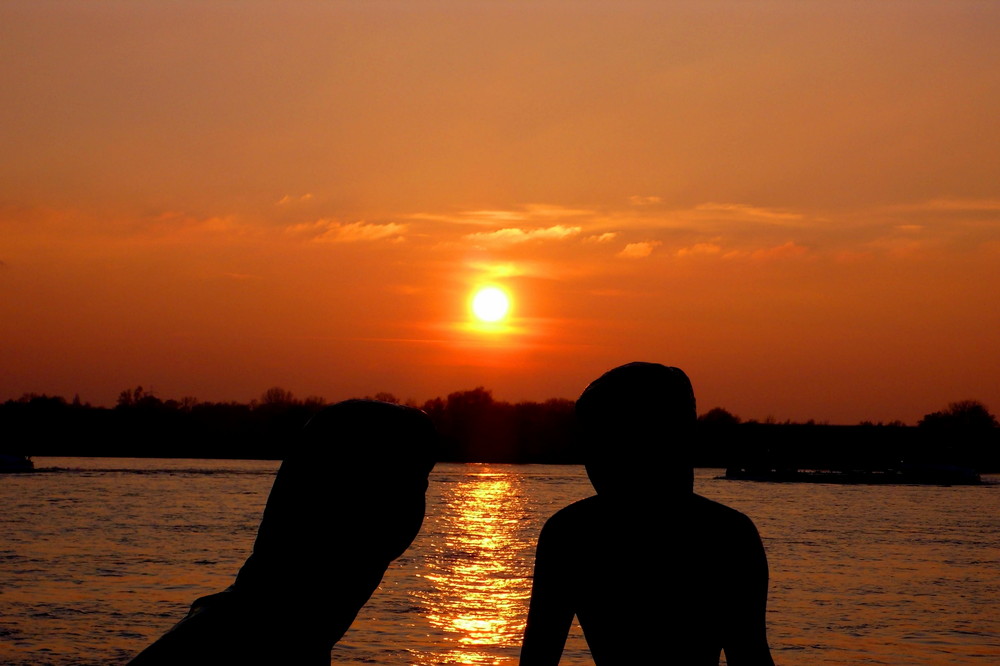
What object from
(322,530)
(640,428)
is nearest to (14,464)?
(640,428)

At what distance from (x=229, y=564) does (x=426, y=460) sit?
155 feet

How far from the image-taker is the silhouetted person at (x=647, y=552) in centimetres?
271

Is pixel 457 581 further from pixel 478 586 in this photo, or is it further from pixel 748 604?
pixel 748 604

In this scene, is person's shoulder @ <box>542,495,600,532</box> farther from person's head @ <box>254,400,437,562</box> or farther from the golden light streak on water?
the golden light streak on water

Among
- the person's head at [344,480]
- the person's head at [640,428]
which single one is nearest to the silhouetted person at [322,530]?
the person's head at [344,480]

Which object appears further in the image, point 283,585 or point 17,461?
point 17,461

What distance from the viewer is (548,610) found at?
2.90 metres

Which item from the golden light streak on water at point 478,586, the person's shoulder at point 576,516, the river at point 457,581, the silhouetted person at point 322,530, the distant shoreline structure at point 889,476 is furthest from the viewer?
the distant shoreline structure at point 889,476

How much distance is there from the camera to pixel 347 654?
Answer: 27109 millimetres

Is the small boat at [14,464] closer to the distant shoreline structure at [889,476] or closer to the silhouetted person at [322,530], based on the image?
the distant shoreline structure at [889,476]

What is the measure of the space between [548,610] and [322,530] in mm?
1295

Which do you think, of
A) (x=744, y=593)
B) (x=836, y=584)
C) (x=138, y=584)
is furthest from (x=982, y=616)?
(x=744, y=593)

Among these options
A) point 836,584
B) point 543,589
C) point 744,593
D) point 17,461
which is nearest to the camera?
point 744,593

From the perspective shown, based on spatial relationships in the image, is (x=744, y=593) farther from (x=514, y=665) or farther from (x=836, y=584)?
(x=836, y=584)
